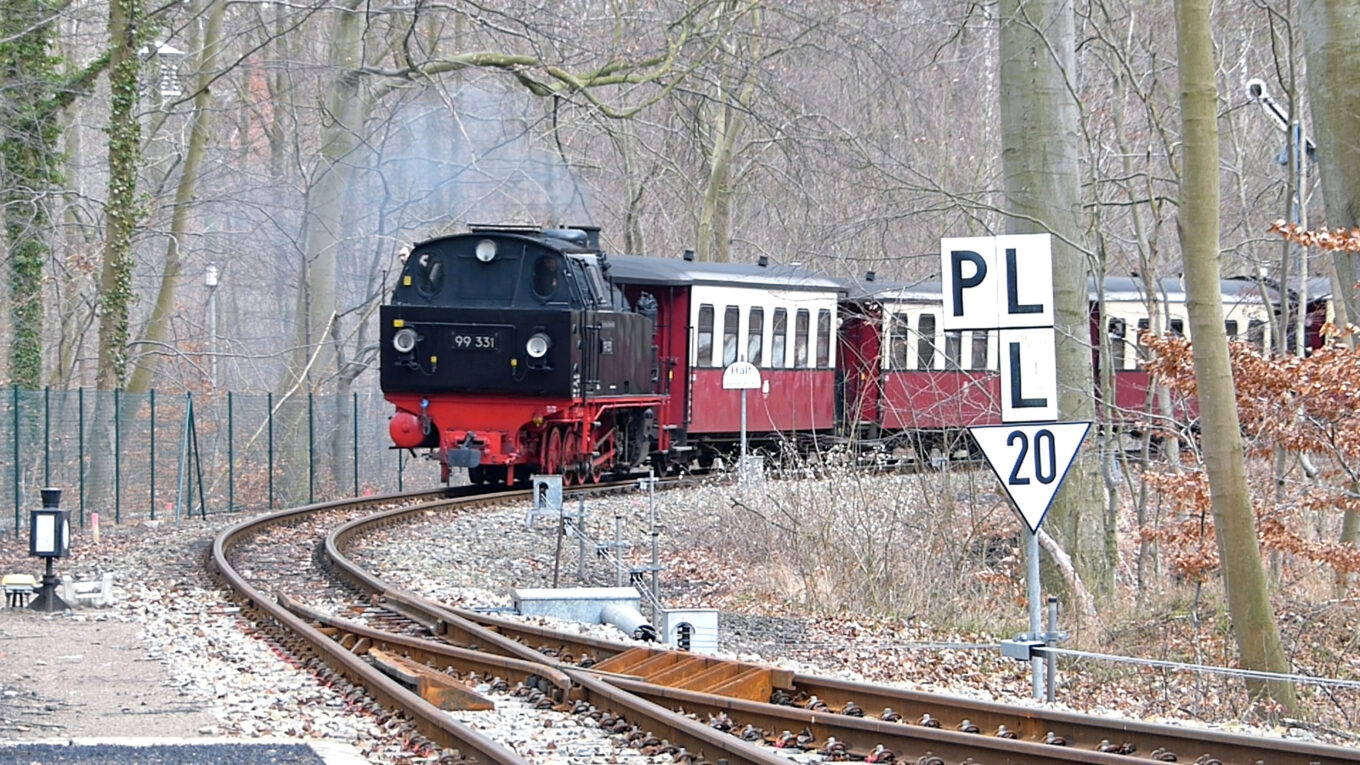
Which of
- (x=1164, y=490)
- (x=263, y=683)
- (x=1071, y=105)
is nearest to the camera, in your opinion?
(x=263, y=683)

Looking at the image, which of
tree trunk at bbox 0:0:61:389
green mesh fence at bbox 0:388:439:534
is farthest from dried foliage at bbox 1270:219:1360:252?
tree trunk at bbox 0:0:61:389

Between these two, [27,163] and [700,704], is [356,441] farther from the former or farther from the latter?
[700,704]

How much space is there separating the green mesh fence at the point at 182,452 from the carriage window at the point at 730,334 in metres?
6.53

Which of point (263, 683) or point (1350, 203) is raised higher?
point (1350, 203)

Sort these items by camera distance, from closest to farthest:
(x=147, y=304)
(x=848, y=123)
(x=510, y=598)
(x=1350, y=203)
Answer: (x=1350, y=203) → (x=510, y=598) → (x=848, y=123) → (x=147, y=304)

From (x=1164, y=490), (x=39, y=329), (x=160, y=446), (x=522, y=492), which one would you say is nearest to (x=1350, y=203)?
(x=1164, y=490)

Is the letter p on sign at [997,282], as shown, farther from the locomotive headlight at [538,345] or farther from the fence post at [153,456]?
the fence post at [153,456]

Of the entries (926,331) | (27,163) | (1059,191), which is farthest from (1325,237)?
(27,163)

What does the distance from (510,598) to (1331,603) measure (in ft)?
21.6

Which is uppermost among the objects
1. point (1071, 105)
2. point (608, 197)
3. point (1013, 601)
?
point (608, 197)

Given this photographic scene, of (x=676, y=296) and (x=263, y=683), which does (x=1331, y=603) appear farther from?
(x=676, y=296)

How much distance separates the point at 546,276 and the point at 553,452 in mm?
2460

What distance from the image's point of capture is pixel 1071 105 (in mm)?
14055

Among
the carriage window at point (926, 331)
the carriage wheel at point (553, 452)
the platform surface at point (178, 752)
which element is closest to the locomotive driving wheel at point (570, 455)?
the carriage wheel at point (553, 452)
